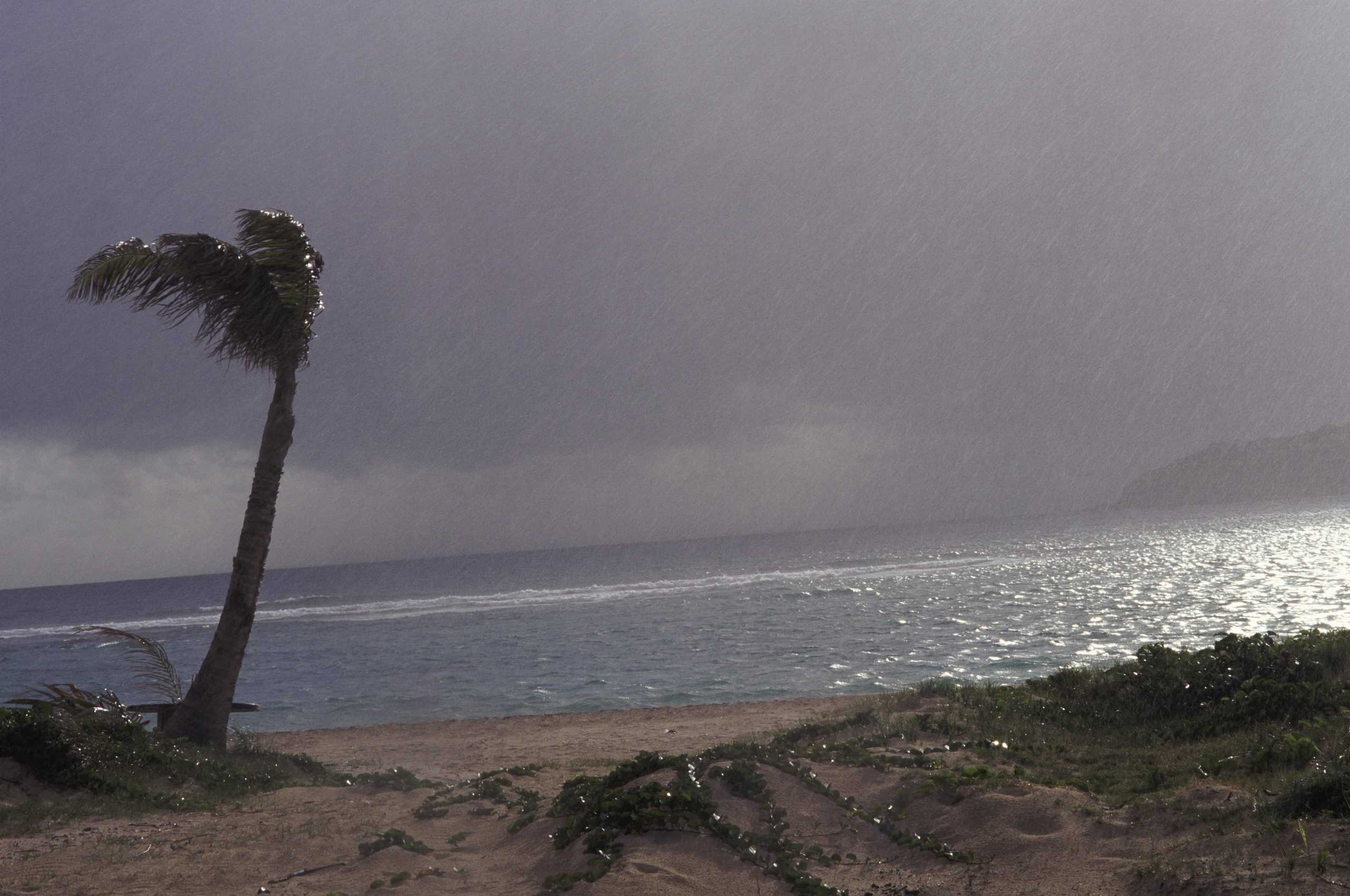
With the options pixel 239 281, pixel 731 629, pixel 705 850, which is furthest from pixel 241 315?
pixel 731 629

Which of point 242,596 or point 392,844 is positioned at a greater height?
point 242,596

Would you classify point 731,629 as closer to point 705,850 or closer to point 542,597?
point 705,850

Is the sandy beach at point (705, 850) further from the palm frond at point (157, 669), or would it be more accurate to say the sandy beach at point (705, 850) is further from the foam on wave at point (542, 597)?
the foam on wave at point (542, 597)

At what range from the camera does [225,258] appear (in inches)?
401

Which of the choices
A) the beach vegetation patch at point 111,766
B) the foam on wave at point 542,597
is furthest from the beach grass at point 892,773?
the foam on wave at point 542,597

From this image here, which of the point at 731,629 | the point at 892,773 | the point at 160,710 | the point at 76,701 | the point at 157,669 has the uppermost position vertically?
the point at 157,669

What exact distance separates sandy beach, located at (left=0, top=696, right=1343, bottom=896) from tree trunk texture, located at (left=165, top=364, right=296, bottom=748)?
2249 mm

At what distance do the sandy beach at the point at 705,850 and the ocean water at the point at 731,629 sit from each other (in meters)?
10.4

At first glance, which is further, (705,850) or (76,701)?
(76,701)

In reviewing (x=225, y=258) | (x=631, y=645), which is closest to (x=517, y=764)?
(x=225, y=258)

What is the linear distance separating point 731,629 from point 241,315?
22763 mm

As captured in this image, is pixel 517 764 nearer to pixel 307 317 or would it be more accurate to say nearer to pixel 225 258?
pixel 307 317

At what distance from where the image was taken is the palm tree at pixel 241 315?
990cm

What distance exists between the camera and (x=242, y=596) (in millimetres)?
10094
